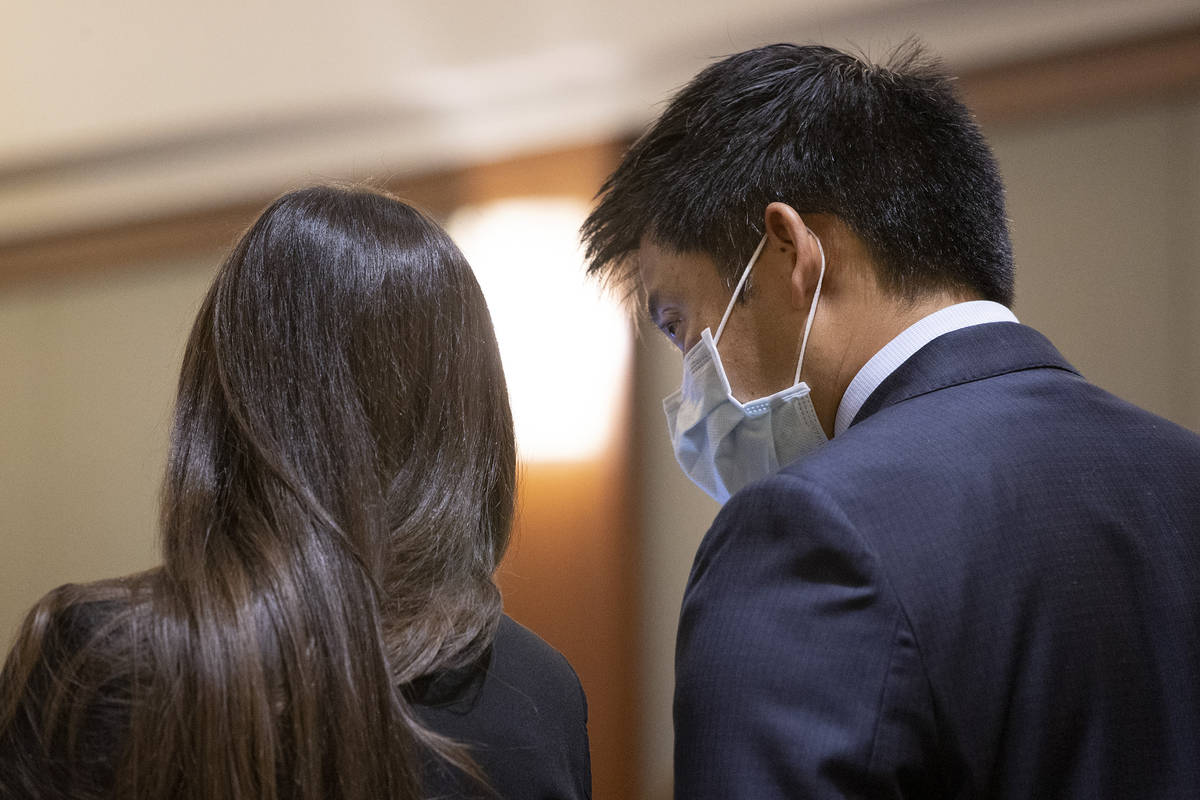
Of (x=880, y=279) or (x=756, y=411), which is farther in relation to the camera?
(x=756, y=411)

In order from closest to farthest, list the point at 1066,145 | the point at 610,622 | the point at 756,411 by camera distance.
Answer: the point at 756,411 → the point at 1066,145 → the point at 610,622

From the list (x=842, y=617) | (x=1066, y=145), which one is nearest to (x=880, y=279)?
(x=842, y=617)

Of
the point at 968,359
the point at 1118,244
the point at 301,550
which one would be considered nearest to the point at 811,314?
the point at 968,359

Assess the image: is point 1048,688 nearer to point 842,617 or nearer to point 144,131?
point 842,617

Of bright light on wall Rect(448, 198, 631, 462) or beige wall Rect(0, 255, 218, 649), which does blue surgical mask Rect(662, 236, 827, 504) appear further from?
beige wall Rect(0, 255, 218, 649)

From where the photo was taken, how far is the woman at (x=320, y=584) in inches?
27.1

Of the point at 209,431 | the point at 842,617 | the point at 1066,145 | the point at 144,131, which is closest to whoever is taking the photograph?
the point at 842,617

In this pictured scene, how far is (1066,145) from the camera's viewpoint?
1.61m

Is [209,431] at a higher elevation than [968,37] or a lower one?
lower

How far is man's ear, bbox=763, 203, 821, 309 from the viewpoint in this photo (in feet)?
3.22

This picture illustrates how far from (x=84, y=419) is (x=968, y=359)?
89.0 inches

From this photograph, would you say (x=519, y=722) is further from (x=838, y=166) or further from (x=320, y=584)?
(x=838, y=166)

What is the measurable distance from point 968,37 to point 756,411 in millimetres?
918

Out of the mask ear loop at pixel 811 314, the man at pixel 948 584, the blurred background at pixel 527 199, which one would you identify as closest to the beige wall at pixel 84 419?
the blurred background at pixel 527 199
